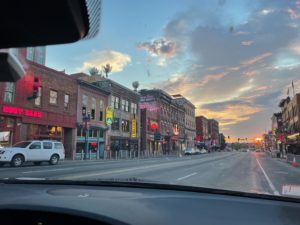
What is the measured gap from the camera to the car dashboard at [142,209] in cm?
186

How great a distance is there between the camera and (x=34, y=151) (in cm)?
2138

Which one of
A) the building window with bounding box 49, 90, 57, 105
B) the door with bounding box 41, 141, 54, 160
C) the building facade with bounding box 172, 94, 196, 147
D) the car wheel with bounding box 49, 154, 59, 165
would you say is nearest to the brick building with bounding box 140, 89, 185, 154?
the building facade with bounding box 172, 94, 196, 147

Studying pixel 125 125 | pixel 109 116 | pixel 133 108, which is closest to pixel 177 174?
pixel 109 116

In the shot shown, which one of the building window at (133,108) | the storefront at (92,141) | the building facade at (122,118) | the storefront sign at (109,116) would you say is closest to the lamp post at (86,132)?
the storefront at (92,141)

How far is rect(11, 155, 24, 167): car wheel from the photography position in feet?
65.1

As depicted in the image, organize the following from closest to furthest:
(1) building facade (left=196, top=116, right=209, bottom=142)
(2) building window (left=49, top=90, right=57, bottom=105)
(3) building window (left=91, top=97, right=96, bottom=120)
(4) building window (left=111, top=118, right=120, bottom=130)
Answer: (2) building window (left=49, top=90, right=57, bottom=105) < (3) building window (left=91, top=97, right=96, bottom=120) < (4) building window (left=111, top=118, right=120, bottom=130) < (1) building facade (left=196, top=116, right=209, bottom=142)

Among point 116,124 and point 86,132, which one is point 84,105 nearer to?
point 86,132

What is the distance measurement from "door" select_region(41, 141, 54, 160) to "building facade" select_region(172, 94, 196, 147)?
6138 cm

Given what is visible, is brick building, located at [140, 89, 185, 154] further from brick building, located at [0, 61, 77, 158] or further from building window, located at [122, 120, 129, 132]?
brick building, located at [0, 61, 77, 158]

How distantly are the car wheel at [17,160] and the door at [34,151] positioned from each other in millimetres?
572

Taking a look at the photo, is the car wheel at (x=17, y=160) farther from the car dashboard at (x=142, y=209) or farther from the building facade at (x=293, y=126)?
the building facade at (x=293, y=126)

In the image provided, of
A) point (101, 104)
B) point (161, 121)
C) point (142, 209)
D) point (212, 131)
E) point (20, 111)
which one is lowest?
point (142, 209)

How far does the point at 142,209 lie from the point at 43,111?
30.2 meters

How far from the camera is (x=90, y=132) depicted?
3812cm
